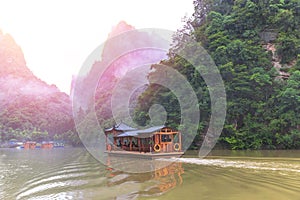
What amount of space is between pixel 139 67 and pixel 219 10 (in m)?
22.8

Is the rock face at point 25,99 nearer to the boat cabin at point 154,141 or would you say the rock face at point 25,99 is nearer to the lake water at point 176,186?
the boat cabin at point 154,141

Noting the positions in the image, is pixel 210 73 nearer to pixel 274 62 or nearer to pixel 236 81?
pixel 236 81

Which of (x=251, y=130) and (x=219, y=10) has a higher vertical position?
(x=219, y=10)

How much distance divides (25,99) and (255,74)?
52.3m

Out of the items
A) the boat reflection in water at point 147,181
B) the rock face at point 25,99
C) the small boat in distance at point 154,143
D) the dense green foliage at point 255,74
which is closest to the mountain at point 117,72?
the rock face at point 25,99

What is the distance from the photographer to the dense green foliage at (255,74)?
17172 mm

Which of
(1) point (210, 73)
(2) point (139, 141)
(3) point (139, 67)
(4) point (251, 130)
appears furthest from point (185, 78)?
(3) point (139, 67)

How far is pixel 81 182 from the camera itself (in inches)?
320

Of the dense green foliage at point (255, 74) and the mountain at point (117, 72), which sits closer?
the dense green foliage at point (255, 74)

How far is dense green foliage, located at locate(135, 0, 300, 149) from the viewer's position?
17.2 m

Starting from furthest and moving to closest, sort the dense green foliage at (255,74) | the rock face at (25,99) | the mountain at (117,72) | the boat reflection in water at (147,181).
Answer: the rock face at (25,99)
the mountain at (117,72)
the dense green foliage at (255,74)
the boat reflection in water at (147,181)

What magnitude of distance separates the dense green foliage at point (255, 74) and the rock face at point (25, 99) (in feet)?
104

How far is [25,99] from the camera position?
192 ft

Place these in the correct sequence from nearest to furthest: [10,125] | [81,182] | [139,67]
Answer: [81,182], [139,67], [10,125]
